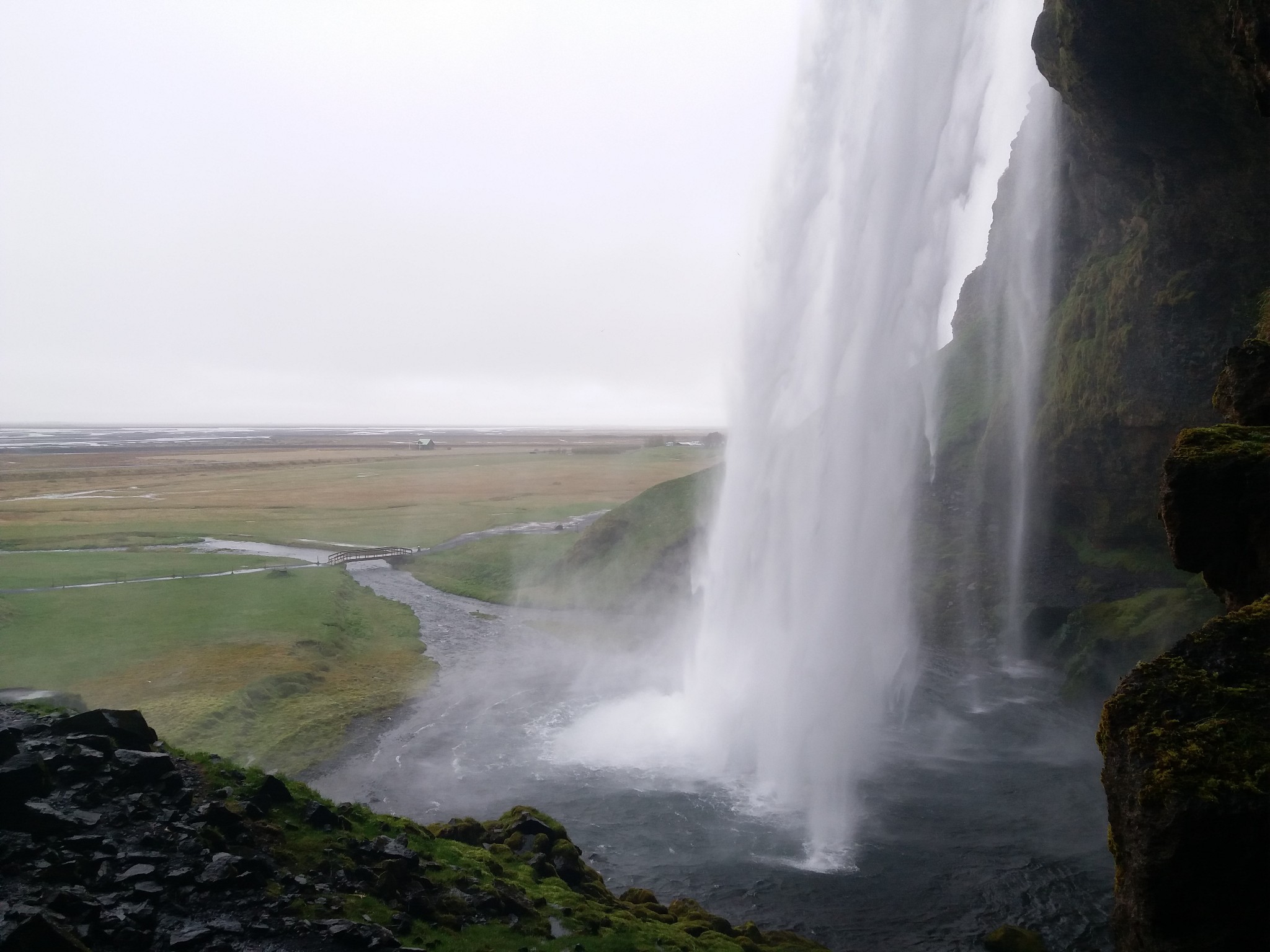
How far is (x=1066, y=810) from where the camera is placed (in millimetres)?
23734

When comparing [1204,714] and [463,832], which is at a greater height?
[1204,714]

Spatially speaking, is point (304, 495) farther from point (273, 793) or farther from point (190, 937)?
point (190, 937)

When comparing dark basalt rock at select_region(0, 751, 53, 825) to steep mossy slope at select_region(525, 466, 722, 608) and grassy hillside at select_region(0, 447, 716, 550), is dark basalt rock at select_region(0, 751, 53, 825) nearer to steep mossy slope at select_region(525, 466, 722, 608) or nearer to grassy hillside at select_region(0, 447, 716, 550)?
steep mossy slope at select_region(525, 466, 722, 608)

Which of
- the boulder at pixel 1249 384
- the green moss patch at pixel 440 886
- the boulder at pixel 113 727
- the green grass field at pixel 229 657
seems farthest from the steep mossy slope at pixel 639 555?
the boulder at pixel 1249 384

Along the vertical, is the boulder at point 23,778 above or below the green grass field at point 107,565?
above

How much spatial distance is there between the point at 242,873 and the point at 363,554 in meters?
56.7

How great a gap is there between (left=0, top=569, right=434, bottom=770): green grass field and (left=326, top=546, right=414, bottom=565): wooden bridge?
12.9 metres

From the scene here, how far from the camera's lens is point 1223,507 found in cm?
1420

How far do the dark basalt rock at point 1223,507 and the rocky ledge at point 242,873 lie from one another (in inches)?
425

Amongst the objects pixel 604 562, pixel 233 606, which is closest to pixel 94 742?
pixel 233 606

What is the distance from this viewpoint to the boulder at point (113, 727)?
1742 cm

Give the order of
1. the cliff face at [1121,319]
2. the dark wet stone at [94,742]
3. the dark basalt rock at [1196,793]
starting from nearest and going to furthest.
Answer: the dark basalt rock at [1196,793] → the dark wet stone at [94,742] → the cliff face at [1121,319]

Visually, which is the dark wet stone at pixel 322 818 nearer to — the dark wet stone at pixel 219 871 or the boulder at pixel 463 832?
the dark wet stone at pixel 219 871

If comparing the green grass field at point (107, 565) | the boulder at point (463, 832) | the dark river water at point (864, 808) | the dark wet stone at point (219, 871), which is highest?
the dark wet stone at point (219, 871)
